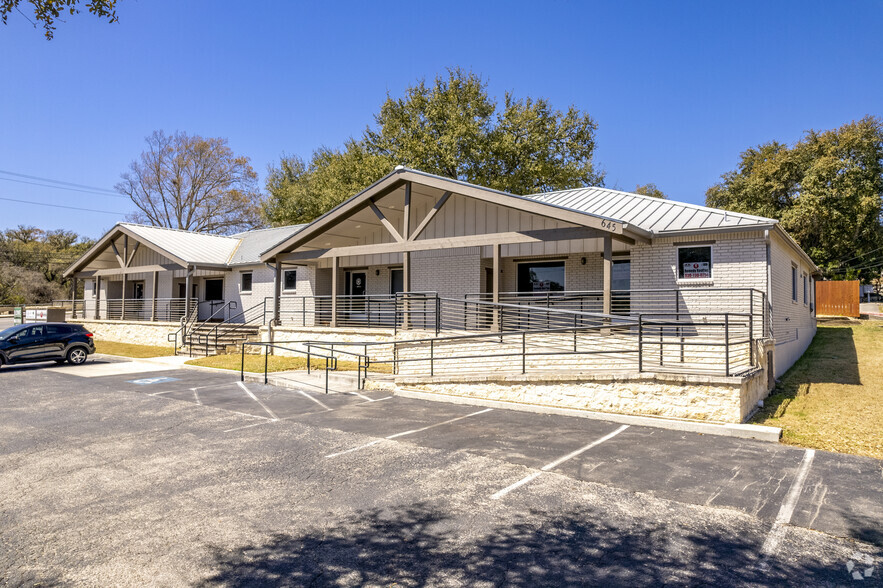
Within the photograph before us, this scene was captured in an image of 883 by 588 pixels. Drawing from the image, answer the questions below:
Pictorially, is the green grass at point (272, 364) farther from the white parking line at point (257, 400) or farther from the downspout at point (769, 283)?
the downspout at point (769, 283)

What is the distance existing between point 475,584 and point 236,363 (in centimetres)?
1462

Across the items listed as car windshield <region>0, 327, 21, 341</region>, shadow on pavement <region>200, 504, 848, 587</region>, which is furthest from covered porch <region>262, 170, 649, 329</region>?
shadow on pavement <region>200, 504, 848, 587</region>

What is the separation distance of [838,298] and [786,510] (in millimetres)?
29595

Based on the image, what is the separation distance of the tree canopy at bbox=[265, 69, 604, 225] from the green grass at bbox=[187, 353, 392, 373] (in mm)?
16172

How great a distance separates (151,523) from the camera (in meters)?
4.68

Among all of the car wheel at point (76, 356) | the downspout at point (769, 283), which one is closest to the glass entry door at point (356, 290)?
the car wheel at point (76, 356)

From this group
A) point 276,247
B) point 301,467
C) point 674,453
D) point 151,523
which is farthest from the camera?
point 276,247

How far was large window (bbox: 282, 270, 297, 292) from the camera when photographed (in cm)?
2241

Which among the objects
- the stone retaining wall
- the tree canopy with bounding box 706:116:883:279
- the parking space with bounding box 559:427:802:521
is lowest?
the parking space with bounding box 559:427:802:521

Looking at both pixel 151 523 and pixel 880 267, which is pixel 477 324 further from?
pixel 880 267

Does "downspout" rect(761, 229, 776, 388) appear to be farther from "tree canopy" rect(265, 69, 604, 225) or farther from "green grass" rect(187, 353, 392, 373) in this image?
"tree canopy" rect(265, 69, 604, 225)

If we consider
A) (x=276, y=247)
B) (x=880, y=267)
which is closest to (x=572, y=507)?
(x=276, y=247)

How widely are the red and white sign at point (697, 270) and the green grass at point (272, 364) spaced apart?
322 inches

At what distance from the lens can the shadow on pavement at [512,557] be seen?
3729 mm
